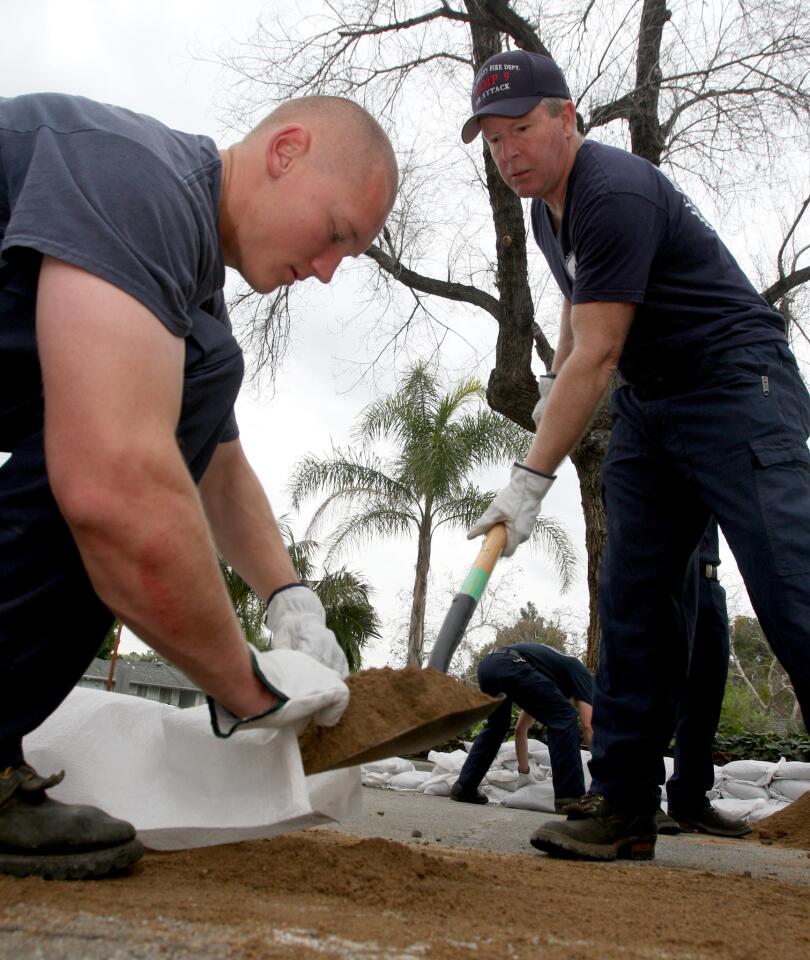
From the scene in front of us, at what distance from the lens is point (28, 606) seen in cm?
150

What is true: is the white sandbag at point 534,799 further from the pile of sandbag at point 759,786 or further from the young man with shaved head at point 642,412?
the young man with shaved head at point 642,412

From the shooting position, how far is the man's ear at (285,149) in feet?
5.49

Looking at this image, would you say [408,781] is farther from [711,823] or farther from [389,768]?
A: [711,823]

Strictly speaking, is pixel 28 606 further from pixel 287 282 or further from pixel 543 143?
pixel 543 143

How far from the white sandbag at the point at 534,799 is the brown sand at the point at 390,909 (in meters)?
3.96

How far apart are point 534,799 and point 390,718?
4617mm

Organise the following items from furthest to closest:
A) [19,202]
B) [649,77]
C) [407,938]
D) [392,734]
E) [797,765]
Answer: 1. [649,77]
2. [797,765]
3. [392,734]
4. [19,202]
5. [407,938]

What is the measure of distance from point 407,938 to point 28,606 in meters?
0.78

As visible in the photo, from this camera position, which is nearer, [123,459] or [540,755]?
[123,459]

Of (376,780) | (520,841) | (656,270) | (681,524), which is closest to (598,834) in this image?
(520,841)

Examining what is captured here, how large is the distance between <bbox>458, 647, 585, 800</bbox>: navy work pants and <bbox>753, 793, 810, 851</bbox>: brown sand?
1116mm

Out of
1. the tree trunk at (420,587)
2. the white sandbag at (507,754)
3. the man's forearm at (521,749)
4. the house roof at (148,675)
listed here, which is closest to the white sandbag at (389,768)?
the white sandbag at (507,754)

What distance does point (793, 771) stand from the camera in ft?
19.9

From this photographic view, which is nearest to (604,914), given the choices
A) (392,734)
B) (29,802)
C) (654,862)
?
(392,734)
